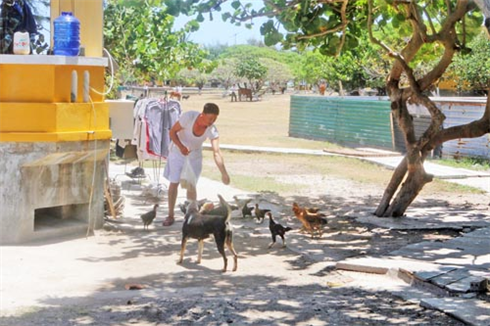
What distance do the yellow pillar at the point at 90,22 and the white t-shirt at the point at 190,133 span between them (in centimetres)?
140

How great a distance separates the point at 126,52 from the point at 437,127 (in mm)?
9950

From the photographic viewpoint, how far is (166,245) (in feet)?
29.6

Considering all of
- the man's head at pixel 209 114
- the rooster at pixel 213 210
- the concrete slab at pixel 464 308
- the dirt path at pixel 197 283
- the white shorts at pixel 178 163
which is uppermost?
the man's head at pixel 209 114

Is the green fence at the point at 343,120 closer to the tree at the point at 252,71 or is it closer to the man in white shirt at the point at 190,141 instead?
the man in white shirt at the point at 190,141

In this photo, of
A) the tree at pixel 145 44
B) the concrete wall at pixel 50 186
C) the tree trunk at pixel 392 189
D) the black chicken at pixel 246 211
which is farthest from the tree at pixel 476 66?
the concrete wall at pixel 50 186

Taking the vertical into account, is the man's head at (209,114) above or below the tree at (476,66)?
below

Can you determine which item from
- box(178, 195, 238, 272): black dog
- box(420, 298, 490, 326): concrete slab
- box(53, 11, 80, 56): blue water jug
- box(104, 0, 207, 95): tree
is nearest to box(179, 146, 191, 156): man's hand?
box(53, 11, 80, 56): blue water jug

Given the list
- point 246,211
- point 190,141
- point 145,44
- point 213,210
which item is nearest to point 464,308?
point 213,210

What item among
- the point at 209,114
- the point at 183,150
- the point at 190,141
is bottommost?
the point at 183,150

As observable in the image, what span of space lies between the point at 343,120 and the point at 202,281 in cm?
1780

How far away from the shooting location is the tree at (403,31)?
977 centimetres

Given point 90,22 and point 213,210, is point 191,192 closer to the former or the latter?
point 213,210

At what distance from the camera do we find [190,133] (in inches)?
384

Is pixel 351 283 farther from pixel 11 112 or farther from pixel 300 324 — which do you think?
pixel 11 112
